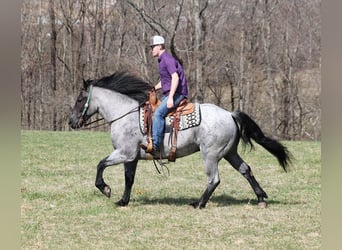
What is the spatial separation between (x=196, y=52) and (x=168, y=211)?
22581 millimetres

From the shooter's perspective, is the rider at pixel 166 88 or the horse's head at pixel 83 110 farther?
the horse's head at pixel 83 110

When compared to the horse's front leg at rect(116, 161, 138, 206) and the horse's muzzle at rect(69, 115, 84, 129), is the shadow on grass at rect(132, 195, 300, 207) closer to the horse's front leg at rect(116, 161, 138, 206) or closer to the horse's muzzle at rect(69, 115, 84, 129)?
the horse's front leg at rect(116, 161, 138, 206)

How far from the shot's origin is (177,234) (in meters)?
5.59

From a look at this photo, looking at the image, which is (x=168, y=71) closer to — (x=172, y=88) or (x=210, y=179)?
(x=172, y=88)

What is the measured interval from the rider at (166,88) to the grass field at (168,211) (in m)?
1.06

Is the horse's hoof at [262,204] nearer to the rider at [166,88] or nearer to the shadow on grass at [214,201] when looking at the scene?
the shadow on grass at [214,201]

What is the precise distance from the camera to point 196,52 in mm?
28797

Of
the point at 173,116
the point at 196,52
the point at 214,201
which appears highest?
the point at 196,52

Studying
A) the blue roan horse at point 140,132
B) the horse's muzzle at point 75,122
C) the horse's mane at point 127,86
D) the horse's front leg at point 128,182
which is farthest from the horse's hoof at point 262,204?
the horse's muzzle at point 75,122

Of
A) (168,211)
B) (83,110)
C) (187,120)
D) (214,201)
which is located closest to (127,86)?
(83,110)

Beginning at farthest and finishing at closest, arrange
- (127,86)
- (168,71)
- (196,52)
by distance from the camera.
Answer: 1. (196,52)
2. (127,86)
3. (168,71)

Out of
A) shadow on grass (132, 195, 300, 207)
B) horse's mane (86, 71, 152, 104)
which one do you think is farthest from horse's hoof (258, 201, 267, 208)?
horse's mane (86, 71, 152, 104)

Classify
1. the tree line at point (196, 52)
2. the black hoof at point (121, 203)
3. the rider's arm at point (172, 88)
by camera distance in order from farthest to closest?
the tree line at point (196, 52), the black hoof at point (121, 203), the rider's arm at point (172, 88)

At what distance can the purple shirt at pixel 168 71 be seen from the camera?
6898 mm
